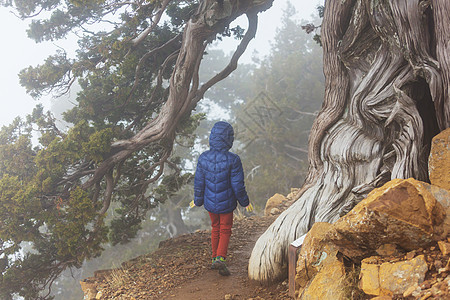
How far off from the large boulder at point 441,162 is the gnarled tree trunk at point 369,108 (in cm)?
55

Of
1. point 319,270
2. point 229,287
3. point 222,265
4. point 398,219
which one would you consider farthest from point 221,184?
point 398,219

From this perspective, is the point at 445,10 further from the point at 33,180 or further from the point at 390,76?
the point at 33,180

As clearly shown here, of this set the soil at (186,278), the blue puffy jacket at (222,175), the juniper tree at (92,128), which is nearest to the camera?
the soil at (186,278)

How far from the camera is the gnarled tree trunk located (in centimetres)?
335

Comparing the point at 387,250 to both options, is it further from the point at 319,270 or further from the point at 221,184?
the point at 221,184

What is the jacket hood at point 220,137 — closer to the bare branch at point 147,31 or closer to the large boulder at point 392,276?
the large boulder at point 392,276

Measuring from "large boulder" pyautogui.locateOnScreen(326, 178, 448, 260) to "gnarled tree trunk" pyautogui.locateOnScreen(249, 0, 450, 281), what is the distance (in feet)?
3.85

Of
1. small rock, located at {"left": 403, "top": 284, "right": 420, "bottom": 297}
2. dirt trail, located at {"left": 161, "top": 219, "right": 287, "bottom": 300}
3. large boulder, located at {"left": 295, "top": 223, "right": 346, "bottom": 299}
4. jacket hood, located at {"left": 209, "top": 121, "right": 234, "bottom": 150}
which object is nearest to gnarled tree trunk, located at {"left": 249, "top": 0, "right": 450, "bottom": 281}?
dirt trail, located at {"left": 161, "top": 219, "right": 287, "bottom": 300}

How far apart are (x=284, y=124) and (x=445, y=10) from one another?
17675 millimetres

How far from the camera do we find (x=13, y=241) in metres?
5.06

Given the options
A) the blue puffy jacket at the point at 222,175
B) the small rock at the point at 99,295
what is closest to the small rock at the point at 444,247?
the blue puffy jacket at the point at 222,175

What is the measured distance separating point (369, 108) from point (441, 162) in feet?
4.78

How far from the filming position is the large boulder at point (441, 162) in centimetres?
263

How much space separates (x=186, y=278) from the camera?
4.65 meters
